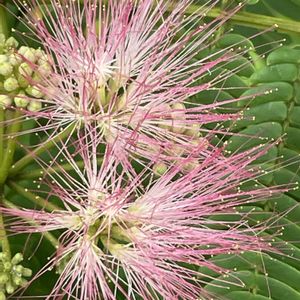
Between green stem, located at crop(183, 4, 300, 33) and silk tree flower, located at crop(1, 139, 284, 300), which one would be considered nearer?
silk tree flower, located at crop(1, 139, 284, 300)

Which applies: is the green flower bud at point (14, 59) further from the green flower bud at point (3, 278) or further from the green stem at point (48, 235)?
the green flower bud at point (3, 278)

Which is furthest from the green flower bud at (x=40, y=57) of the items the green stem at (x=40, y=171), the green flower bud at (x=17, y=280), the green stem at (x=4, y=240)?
the green flower bud at (x=17, y=280)

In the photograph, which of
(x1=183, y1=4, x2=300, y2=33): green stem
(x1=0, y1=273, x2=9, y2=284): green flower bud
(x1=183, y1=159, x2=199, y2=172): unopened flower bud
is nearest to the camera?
(x1=0, y1=273, x2=9, y2=284): green flower bud

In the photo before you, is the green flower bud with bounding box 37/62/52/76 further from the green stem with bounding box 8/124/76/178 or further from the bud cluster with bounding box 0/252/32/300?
the bud cluster with bounding box 0/252/32/300

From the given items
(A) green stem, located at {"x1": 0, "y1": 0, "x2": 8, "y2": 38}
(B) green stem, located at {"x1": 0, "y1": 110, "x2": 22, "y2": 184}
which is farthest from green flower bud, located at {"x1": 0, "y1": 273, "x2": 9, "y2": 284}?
(A) green stem, located at {"x1": 0, "y1": 0, "x2": 8, "y2": 38}

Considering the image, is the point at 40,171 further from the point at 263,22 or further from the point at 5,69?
the point at 263,22

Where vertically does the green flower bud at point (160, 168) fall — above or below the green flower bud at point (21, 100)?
below

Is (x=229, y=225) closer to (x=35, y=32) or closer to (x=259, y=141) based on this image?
(x=259, y=141)
